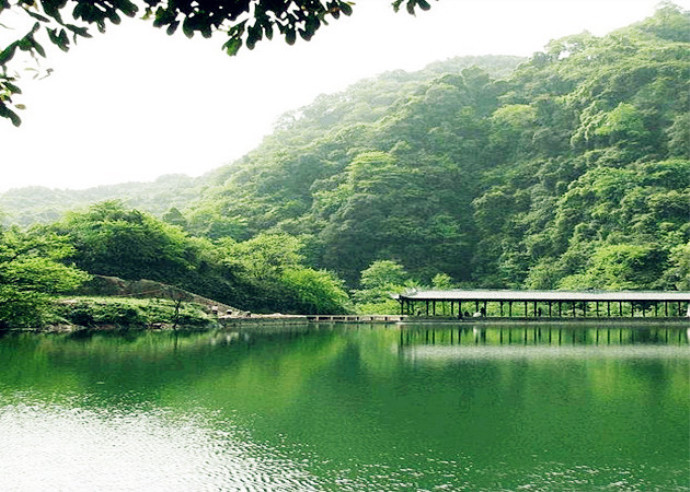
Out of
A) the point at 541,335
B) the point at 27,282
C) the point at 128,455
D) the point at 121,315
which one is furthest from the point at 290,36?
the point at 541,335

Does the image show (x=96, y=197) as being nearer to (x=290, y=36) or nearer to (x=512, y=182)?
(x=512, y=182)

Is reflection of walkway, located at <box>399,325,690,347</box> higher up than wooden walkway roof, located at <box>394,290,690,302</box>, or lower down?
lower down

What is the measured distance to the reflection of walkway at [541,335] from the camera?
25.2m

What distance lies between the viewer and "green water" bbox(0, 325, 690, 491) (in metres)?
8.59

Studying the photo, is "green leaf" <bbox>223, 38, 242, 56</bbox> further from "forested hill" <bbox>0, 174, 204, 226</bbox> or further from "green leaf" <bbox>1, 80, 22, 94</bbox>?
"forested hill" <bbox>0, 174, 204, 226</bbox>

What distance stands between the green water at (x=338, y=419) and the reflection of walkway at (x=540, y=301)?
10.7 meters

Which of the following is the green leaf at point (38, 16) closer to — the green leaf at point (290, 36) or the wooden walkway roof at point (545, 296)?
the green leaf at point (290, 36)

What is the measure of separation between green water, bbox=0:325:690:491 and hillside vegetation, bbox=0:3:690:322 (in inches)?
485

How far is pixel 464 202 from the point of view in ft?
168

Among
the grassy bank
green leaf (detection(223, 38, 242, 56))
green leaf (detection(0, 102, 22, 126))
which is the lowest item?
the grassy bank

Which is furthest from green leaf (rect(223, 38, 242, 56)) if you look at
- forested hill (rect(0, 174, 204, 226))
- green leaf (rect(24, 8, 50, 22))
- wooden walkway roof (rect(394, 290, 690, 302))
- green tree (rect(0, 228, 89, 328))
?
forested hill (rect(0, 174, 204, 226))

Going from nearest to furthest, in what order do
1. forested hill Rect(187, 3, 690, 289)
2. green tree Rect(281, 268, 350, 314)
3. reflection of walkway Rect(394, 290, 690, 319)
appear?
reflection of walkway Rect(394, 290, 690, 319), green tree Rect(281, 268, 350, 314), forested hill Rect(187, 3, 690, 289)

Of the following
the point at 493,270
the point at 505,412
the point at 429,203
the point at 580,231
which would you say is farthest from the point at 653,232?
the point at 505,412

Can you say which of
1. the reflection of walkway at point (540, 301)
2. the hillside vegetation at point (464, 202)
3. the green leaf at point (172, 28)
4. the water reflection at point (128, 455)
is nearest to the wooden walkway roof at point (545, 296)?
the reflection of walkway at point (540, 301)
